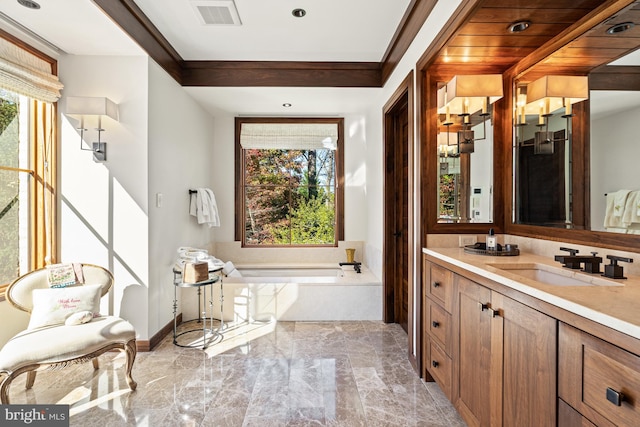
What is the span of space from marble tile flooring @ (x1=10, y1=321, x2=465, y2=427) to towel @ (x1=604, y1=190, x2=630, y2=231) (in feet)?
4.29

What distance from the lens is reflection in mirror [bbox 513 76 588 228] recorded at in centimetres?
185

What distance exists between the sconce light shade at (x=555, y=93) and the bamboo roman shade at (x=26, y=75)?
344 cm

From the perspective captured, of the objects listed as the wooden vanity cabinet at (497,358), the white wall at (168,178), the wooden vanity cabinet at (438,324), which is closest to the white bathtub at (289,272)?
the white wall at (168,178)

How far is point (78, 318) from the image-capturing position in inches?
85.9

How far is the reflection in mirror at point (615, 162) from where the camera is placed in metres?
1.45

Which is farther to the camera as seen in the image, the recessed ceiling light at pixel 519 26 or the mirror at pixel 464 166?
the mirror at pixel 464 166

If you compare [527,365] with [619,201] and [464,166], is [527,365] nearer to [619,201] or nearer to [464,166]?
[619,201]

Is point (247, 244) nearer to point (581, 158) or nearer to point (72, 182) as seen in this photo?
Result: point (72, 182)

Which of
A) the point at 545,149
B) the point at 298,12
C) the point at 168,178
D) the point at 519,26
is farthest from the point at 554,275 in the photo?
the point at 168,178

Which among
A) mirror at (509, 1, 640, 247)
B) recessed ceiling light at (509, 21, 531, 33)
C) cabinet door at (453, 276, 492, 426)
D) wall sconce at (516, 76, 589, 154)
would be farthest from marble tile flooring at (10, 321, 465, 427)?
recessed ceiling light at (509, 21, 531, 33)

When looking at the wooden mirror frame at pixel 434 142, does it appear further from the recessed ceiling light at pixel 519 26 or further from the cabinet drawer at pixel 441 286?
the recessed ceiling light at pixel 519 26

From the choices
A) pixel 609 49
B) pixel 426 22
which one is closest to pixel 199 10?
pixel 426 22

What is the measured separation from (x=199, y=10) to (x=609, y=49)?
249cm

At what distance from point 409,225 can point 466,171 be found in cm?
58
